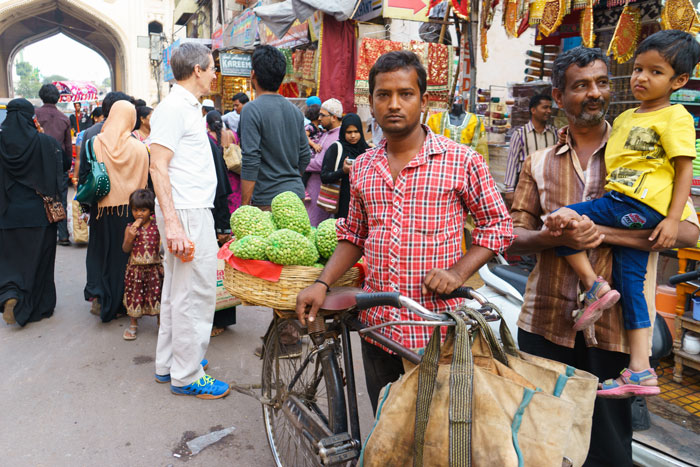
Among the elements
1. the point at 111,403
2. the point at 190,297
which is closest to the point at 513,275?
the point at 190,297

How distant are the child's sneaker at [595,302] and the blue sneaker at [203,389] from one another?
8.62 ft

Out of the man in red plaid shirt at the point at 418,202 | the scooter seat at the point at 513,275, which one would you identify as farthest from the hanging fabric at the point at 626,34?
the man in red plaid shirt at the point at 418,202

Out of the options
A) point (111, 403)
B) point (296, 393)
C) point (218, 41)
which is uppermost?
point (218, 41)

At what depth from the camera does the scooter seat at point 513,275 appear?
10.4ft

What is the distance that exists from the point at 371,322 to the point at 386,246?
320 millimetres

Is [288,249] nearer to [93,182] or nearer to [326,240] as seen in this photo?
[326,240]

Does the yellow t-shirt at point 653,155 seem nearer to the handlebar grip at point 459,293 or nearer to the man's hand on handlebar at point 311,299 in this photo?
the handlebar grip at point 459,293

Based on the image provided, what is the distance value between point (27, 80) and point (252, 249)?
305 ft

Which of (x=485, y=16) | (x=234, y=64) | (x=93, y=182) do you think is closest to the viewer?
(x=93, y=182)

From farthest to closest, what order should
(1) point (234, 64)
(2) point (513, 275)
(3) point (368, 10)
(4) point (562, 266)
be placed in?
1. (1) point (234, 64)
2. (3) point (368, 10)
3. (2) point (513, 275)
4. (4) point (562, 266)

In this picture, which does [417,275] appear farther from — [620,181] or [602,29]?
[602,29]

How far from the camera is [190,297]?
352cm

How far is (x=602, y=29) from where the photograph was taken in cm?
571

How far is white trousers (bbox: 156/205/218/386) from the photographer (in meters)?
3.47
